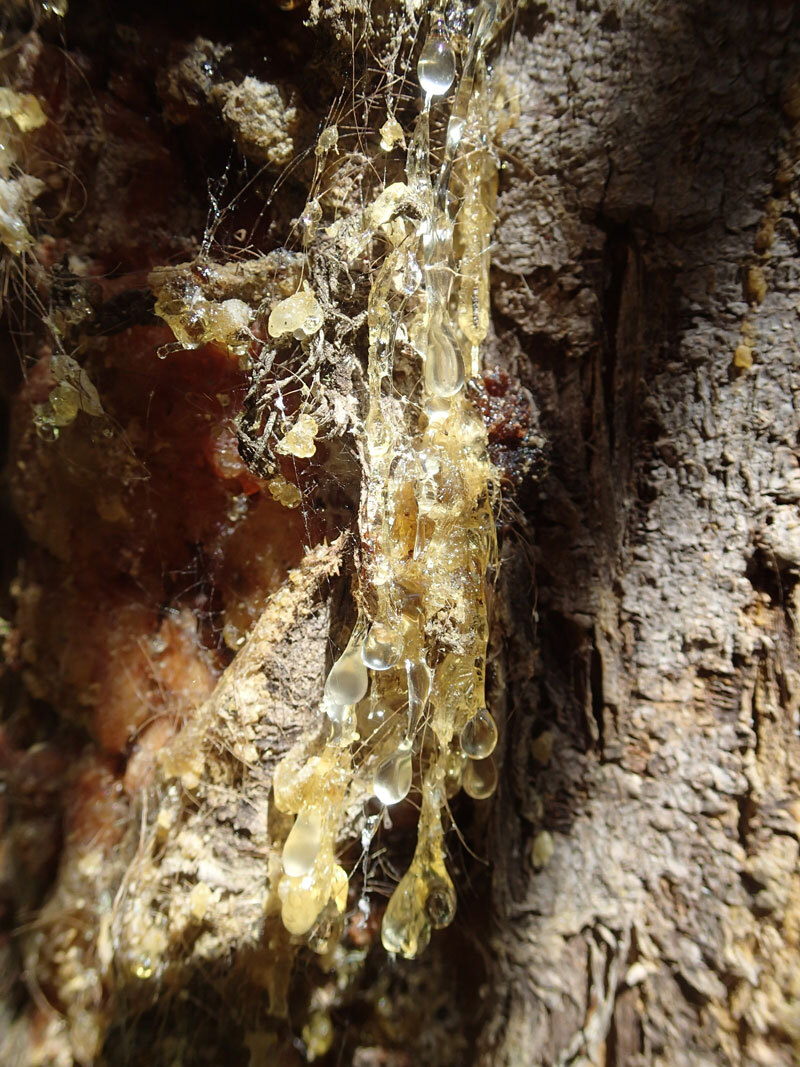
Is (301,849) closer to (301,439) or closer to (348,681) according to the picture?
(348,681)

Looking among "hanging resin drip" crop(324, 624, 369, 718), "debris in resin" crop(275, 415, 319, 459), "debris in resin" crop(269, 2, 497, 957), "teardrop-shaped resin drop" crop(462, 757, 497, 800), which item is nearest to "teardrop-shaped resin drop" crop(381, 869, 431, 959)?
"debris in resin" crop(269, 2, 497, 957)

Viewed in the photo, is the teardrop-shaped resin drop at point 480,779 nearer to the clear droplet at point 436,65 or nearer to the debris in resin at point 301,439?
the debris in resin at point 301,439

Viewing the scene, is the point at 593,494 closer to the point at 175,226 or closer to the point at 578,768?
the point at 578,768

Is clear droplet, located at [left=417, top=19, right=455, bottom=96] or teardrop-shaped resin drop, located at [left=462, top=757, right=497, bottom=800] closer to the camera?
clear droplet, located at [left=417, top=19, right=455, bottom=96]

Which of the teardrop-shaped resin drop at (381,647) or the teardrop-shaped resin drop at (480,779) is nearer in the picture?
the teardrop-shaped resin drop at (381,647)

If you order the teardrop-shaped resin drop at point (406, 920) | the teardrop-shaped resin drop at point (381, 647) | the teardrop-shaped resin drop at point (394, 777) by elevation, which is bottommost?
the teardrop-shaped resin drop at point (406, 920)

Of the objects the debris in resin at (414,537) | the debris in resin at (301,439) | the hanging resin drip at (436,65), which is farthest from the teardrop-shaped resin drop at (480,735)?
the hanging resin drip at (436,65)

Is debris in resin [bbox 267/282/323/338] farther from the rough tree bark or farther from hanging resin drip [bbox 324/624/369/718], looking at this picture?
hanging resin drip [bbox 324/624/369/718]

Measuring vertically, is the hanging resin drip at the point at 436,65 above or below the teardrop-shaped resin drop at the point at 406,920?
above
